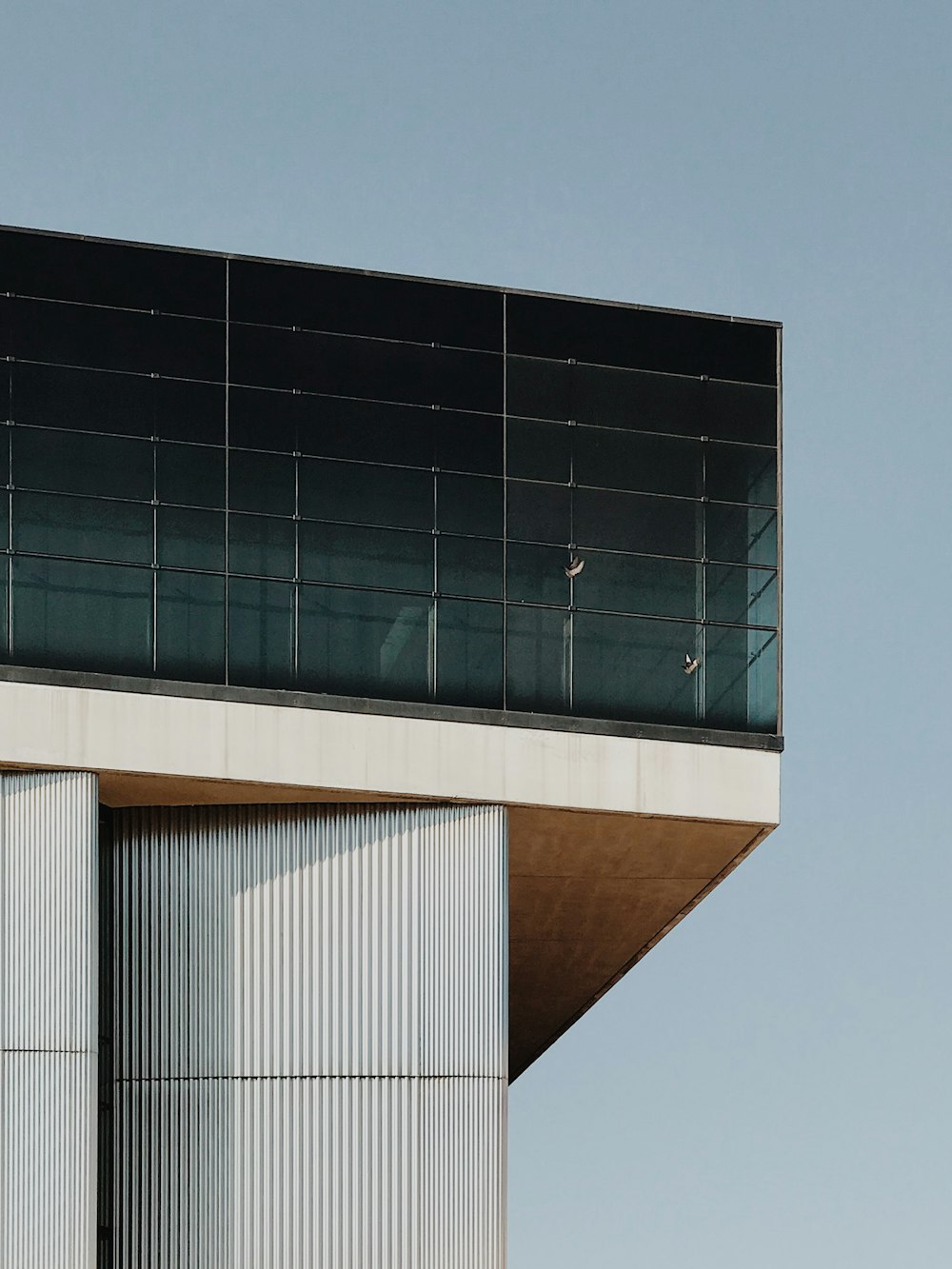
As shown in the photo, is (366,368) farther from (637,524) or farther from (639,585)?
(639,585)

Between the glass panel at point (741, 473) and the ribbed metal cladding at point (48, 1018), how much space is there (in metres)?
10.8

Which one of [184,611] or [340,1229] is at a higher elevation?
[184,611]

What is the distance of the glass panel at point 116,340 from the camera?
33.5 m

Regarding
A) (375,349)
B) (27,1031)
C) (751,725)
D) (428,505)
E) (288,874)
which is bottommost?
(27,1031)

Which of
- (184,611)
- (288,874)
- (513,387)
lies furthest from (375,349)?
(288,874)

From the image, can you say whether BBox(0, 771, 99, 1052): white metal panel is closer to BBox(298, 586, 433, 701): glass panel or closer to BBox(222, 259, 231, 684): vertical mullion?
BBox(222, 259, 231, 684): vertical mullion

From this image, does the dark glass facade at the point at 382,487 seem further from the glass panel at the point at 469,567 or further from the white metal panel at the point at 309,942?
the white metal panel at the point at 309,942

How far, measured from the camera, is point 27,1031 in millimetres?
31219

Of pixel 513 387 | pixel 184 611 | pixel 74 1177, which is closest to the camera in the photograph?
pixel 74 1177

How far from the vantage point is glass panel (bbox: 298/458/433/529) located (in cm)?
3419

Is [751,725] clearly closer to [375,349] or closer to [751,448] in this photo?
[751,448]

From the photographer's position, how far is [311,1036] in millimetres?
33156

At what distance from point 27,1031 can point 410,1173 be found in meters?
5.87

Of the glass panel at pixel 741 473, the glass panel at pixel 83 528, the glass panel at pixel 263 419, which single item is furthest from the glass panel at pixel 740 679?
the glass panel at pixel 83 528
